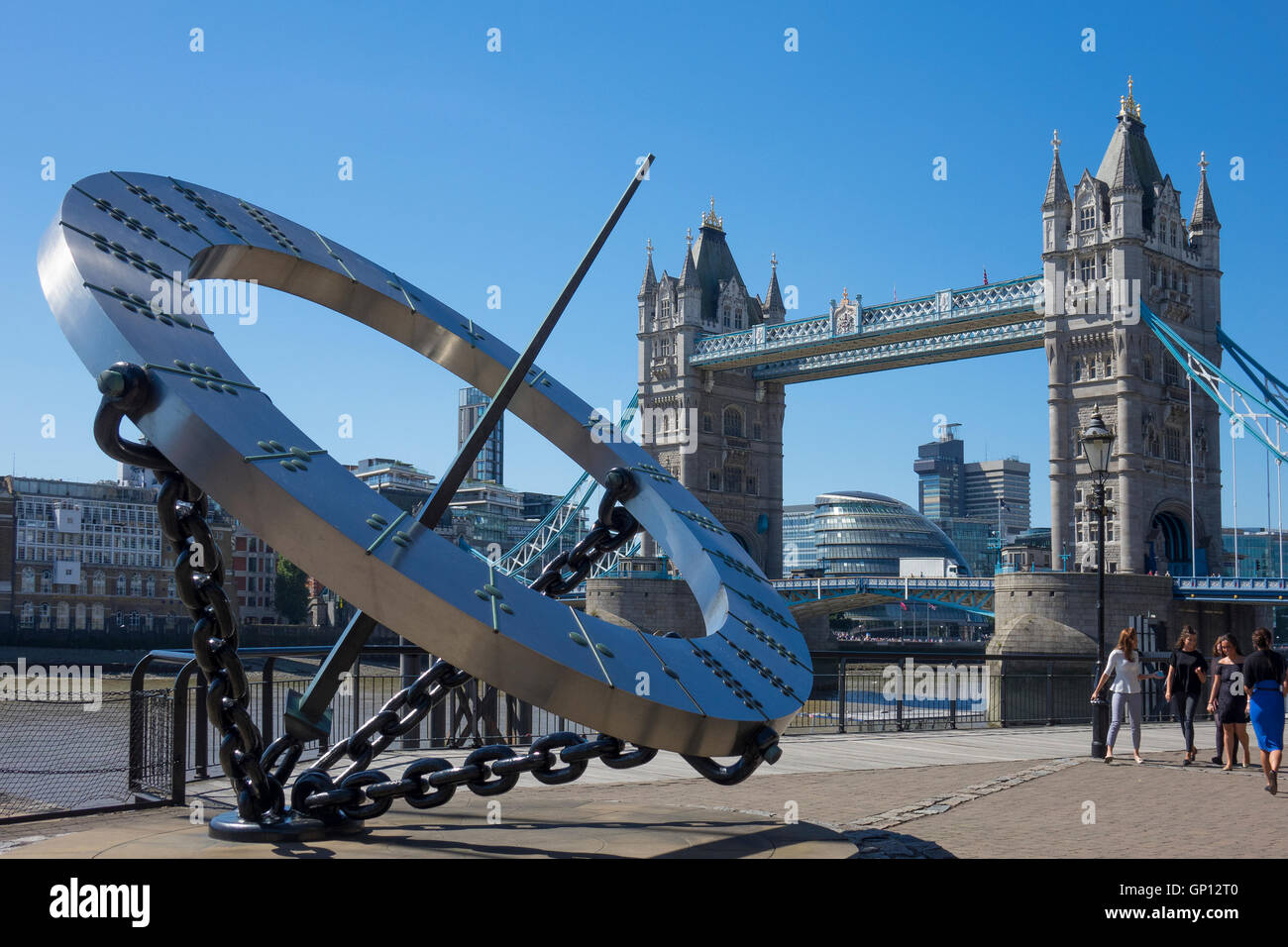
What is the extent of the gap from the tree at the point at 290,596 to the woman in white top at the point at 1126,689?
67.0m

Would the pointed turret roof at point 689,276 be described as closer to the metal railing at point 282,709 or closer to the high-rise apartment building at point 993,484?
the metal railing at point 282,709

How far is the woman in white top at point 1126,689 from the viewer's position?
1019 centimetres

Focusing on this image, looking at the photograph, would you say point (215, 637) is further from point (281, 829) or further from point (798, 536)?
point (798, 536)

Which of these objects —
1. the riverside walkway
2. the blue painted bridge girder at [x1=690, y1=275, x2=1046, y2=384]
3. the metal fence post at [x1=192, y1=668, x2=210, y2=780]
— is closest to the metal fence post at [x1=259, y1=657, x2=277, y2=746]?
the metal fence post at [x1=192, y1=668, x2=210, y2=780]

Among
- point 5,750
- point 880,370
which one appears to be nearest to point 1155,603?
point 880,370

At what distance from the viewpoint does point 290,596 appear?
7331 cm

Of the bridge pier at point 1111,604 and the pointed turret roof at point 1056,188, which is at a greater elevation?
the pointed turret roof at point 1056,188

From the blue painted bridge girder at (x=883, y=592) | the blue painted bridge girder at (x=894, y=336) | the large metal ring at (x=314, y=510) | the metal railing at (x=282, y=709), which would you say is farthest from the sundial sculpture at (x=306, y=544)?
the blue painted bridge girder at (x=883, y=592)

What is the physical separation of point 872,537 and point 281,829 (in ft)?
313

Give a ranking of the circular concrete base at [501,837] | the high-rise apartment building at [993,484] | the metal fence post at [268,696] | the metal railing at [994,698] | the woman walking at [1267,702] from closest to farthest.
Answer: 1. the circular concrete base at [501,837]
2. the metal fence post at [268,696]
3. the woman walking at [1267,702]
4. the metal railing at [994,698]
5. the high-rise apartment building at [993,484]

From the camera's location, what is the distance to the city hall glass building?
96.8m

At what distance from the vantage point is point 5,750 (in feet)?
34.7

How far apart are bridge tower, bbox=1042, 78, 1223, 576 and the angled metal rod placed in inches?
1353

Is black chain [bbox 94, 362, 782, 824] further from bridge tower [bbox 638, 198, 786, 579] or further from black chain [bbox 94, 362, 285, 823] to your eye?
bridge tower [bbox 638, 198, 786, 579]
